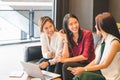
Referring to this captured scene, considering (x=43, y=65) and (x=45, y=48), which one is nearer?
(x=43, y=65)

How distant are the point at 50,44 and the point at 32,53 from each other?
0.39 meters

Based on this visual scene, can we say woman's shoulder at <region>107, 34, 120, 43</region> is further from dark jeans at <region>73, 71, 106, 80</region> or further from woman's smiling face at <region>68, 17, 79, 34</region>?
woman's smiling face at <region>68, 17, 79, 34</region>

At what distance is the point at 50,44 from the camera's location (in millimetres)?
3211

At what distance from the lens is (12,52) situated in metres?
4.99

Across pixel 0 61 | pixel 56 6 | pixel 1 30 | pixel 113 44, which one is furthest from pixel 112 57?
pixel 1 30

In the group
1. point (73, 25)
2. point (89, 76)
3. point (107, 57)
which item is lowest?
point (89, 76)

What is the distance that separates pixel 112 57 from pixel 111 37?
7.9 inches

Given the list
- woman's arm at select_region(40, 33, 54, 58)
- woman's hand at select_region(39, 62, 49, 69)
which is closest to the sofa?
woman's arm at select_region(40, 33, 54, 58)

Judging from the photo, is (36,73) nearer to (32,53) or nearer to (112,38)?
(112,38)

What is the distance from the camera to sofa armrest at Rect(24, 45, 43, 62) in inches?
135

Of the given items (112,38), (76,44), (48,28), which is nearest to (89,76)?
(112,38)

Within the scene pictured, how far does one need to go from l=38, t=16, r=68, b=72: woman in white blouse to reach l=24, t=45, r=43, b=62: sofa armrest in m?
0.30

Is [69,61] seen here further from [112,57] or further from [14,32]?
[14,32]

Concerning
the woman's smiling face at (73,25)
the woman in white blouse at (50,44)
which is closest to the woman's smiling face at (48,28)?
the woman in white blouse at (50,44)
